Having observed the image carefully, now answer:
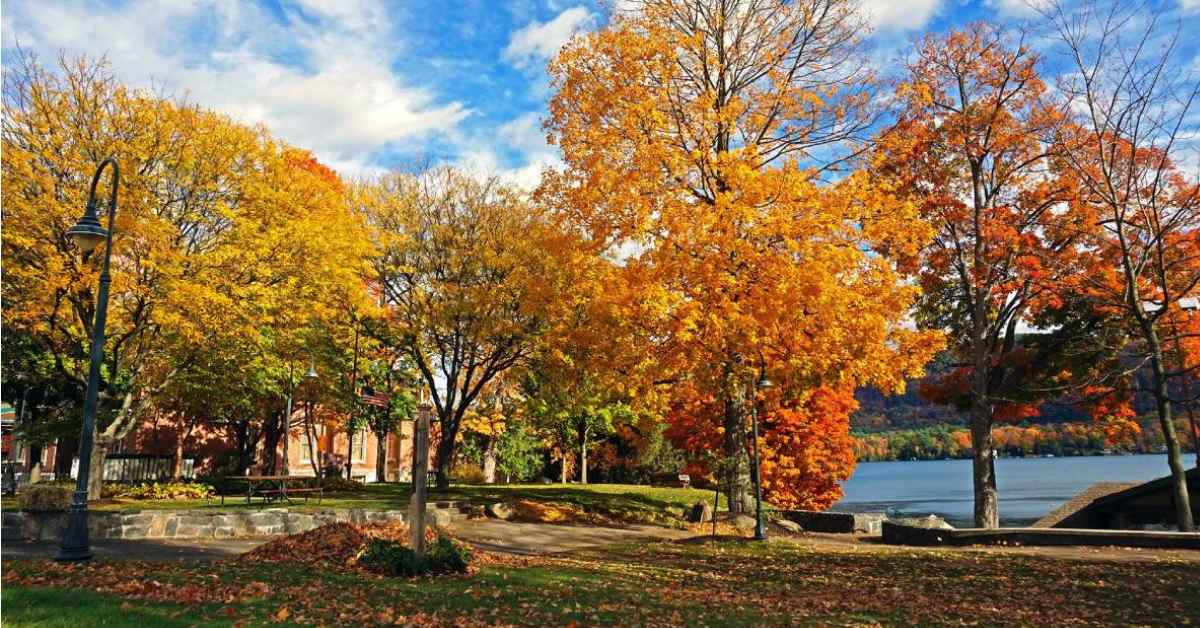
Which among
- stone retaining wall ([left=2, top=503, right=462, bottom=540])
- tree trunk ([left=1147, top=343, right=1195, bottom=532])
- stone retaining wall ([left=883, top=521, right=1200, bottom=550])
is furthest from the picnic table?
tree trunk ([left=1147, top=343, right=1195, bottom=532])

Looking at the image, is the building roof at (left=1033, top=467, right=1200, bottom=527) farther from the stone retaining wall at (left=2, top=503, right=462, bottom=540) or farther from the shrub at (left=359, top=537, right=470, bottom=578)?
the shrub at (left=359, top=537, right=470, bottom=578)

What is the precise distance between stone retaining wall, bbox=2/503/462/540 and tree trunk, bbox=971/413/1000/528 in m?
16.0

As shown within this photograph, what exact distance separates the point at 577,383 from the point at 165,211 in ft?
39.0

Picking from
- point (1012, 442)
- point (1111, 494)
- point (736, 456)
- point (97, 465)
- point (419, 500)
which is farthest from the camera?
point (1012, 442)

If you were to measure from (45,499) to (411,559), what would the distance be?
27.9 ft

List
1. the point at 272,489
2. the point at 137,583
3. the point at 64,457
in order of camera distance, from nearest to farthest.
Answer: the point at 137,583 < the point at 272,489 < the point at 64,457

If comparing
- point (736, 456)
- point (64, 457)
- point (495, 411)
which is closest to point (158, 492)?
point (495, 411)

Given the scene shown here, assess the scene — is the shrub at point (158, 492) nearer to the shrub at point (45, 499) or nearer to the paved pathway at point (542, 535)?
the shrub at point (45, 499)

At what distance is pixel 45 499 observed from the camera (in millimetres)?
14414

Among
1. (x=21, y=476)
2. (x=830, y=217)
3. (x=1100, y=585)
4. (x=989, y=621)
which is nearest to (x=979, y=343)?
(x=830, y=217)

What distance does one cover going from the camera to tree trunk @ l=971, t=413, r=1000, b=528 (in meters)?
22.2

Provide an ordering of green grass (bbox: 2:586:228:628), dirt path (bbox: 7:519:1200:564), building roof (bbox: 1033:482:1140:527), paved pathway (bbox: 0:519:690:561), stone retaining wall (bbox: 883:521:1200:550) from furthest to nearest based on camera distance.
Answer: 1. building roof (bbox: 1033:482:1140:527)
2. stone retaining wall (bbox: 883:521:1200:550)
3. dirt path (bbox: 7:519:1200:564)
4. paved pathway (bbox: 0:519:690:561)
5. green grass (bbox: 2:586:228:628)

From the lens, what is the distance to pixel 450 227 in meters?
26.2

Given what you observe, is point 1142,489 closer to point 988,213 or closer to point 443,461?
point 988,213
